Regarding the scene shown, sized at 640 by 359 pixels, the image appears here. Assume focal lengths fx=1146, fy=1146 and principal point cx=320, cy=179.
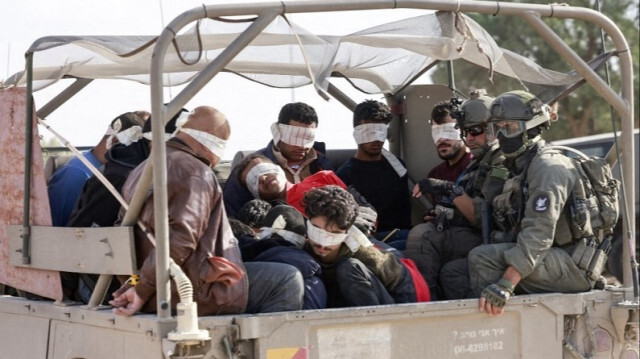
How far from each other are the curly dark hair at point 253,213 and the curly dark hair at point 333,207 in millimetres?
599

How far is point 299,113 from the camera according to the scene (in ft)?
22.8

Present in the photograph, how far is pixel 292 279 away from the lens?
525 centimetres

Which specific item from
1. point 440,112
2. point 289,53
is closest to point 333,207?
point 289,53

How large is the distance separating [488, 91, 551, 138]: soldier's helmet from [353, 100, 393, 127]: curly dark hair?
1.32 m

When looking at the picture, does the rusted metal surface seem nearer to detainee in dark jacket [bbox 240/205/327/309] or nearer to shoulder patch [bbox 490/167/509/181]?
detainee in dark jacket [bbox 240/205/327/309]

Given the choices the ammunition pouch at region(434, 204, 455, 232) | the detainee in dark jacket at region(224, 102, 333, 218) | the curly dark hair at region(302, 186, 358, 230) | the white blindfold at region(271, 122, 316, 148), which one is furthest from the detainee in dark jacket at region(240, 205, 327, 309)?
the white blindfold at region(271, 122, 316, 148)

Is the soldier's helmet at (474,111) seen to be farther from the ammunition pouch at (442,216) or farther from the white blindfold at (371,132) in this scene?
the white blindfold at (371,132)

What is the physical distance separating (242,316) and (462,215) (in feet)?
6.12

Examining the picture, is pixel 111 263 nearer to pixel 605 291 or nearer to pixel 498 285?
pixel 498 285

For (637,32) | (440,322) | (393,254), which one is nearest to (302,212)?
(393,254)

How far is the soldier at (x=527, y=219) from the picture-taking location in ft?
18.3

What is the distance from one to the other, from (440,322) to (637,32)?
19.9 m

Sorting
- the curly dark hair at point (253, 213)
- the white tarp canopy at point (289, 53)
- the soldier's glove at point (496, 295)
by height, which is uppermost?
the white tarp canopy at point (289, 53)

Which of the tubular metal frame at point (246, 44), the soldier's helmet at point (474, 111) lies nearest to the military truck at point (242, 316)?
the tubular metal frame at point (246, 44)
